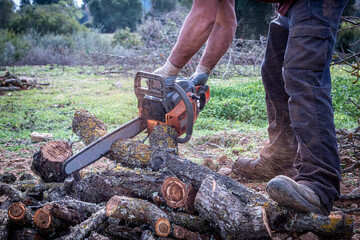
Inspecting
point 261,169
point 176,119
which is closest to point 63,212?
point 176,119

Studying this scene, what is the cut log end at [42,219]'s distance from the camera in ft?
5.04

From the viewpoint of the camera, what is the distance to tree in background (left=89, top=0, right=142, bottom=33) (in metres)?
34.2

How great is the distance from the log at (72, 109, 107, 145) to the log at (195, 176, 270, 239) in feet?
4.69

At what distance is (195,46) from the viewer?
2.24 m

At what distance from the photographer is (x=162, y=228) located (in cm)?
147

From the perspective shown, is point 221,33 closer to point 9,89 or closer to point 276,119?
point 276,119

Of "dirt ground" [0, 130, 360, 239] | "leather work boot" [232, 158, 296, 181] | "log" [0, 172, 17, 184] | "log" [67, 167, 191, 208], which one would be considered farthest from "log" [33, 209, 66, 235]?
"leather work boot" [232, 158, 296, 181]

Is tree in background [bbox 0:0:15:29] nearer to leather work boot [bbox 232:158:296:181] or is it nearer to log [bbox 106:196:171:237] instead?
leather work boot [bbox 232:158:296:181]

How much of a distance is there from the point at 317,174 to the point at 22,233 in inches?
68.3

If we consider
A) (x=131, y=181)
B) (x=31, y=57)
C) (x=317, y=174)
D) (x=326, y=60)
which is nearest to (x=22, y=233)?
(x=131, y=181)

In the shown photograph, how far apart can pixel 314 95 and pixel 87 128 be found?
6.83ft

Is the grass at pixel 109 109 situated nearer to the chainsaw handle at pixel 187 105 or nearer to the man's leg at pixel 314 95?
the chainsaw handle at pixel 187 105

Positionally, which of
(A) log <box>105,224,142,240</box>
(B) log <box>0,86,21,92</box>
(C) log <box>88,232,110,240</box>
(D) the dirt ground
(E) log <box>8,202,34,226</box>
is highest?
(E) log <box>8,202,34,226</box>

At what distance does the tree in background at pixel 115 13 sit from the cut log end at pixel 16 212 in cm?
3501
